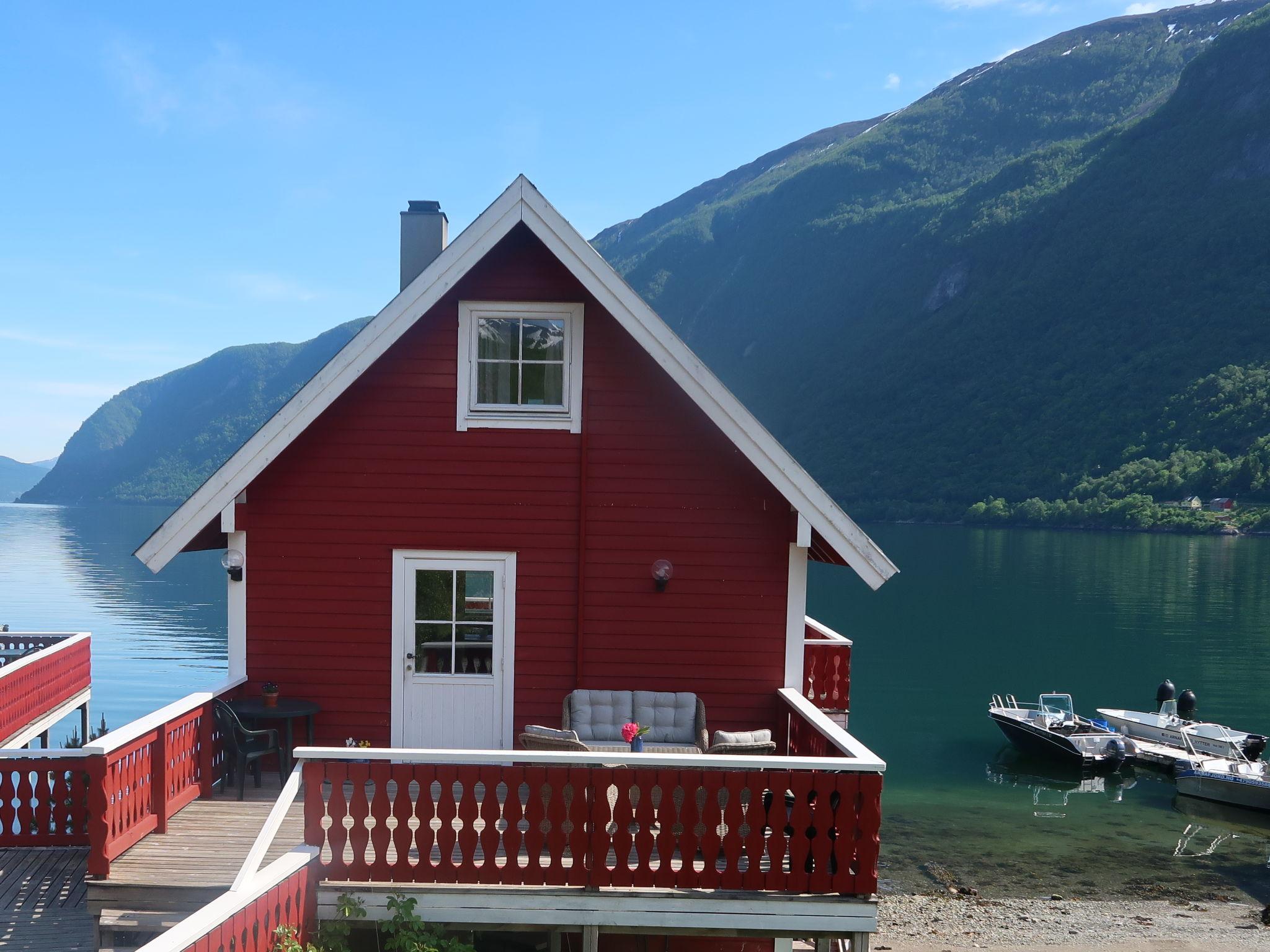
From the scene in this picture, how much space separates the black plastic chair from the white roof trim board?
149 cm

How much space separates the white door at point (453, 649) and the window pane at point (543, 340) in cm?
197

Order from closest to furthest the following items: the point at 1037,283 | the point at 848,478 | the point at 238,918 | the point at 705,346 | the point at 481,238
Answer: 1. the point at 238,918
2. the point at 481,238
3. the point at 848,478
4. the point at 1037,283
5. the point at 705,346

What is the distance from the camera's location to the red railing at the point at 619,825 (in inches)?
272

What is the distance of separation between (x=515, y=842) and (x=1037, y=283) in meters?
151

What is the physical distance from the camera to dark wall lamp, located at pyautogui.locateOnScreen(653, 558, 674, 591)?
31.7 ft

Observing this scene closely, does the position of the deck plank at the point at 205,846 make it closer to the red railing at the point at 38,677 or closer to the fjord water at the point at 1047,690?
the red railing at the point at 38,677

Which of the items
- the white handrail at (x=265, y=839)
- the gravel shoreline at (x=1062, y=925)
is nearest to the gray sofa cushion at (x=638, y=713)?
the white handrail at (x=265, y=839)

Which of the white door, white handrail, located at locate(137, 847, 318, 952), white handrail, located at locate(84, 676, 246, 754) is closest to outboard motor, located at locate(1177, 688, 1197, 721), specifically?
the white door

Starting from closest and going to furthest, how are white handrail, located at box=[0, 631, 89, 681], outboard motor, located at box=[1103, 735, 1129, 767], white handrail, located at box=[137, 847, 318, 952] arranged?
white handrail, located at box=[137, 847, 318, 952]
white handrail, located at box=[0, 631, 89, 681]
outboard motor, located at box=[1103, 735, 1129, 767]

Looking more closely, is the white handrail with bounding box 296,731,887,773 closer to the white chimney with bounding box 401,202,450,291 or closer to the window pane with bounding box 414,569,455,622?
the window pane with bounding box 414,569,455,622

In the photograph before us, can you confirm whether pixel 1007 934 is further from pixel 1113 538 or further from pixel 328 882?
pixel 1113 538

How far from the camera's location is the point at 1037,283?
14300cm

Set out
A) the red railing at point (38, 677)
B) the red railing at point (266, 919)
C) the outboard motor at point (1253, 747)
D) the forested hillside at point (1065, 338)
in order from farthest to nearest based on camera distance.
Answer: the forested hillside at point (1065, 338) < the outboard motor at point (1253, 747) < the red railing at point (38, 677) < the red railing at point (266, 919)

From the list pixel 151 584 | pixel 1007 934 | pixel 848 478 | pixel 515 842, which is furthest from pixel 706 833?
pixel 848 478
